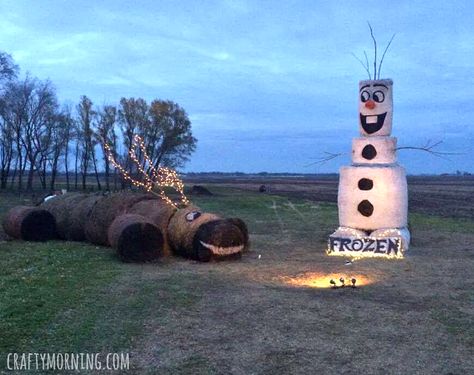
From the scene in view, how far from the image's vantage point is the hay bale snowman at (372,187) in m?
13.9

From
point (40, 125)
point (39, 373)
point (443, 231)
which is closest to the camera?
point (39, 373)

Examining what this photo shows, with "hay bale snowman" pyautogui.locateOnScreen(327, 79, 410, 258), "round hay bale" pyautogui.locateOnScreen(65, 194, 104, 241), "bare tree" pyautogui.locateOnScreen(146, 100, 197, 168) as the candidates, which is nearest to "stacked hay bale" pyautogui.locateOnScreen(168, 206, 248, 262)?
"hay bale snowman" pyautogui.locateOnScreen(327, 79, 410, 258)

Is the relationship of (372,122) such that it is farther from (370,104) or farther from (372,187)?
(372,187)

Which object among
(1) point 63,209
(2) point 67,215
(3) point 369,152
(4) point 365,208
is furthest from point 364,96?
(1) point 63,209

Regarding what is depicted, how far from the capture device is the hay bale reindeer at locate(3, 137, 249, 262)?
40.4ft

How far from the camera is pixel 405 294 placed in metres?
9.30

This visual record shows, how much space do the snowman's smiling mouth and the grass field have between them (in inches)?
138

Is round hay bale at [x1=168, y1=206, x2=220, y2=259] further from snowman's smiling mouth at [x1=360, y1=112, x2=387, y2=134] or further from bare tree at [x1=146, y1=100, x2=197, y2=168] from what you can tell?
bare tree at [x1=146, y1=100, x2=197, y2=168]

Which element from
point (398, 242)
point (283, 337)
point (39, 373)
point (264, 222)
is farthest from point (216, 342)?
point (264, 222)

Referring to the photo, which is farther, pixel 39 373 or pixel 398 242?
pixel 398 242

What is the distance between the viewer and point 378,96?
46.2 feet

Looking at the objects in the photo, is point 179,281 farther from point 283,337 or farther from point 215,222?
point 283,337

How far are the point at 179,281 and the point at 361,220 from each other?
237 inches

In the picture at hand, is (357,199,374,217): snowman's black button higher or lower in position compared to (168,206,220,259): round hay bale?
higher
